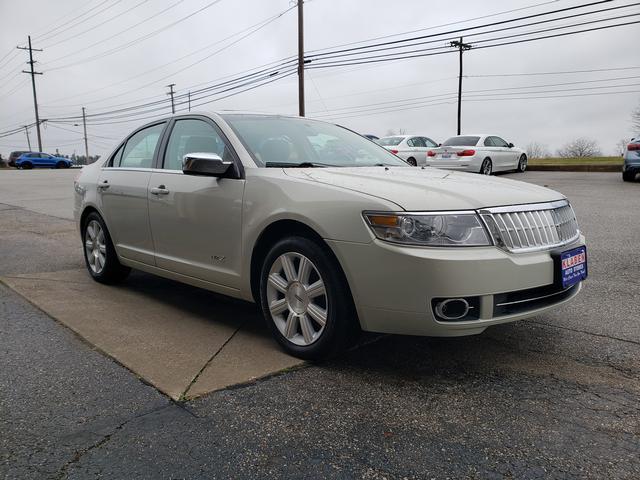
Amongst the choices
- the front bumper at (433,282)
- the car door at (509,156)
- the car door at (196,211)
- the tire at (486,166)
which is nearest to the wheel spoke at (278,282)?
the car door at (196,211)

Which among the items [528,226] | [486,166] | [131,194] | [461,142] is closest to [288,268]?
[528,226]

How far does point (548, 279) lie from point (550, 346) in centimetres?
69

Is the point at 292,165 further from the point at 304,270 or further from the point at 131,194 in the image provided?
the point at 131,194

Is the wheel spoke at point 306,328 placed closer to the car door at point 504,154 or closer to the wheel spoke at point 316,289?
the wheel spoke at point 316,289

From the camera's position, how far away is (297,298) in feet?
10.9

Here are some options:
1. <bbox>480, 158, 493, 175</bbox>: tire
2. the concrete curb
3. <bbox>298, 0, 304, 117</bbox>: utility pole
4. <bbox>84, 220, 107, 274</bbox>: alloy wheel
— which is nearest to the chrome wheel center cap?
<bbox>84, 220, 107, 274</bbox>: alloy wheel

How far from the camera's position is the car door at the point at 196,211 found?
372 centimetres

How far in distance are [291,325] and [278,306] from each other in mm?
156

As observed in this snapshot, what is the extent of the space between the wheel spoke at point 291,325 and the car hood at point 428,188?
32.6 inches

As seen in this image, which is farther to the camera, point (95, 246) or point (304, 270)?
point (95, 246)

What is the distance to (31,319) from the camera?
13.6ft

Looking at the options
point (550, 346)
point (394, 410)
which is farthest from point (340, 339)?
point (550, 346)

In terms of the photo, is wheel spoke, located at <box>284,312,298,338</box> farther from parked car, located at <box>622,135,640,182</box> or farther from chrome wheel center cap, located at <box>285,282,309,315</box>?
parked car, located at <box>622,135,640,182</box>

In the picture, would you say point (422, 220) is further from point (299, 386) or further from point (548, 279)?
point (299, 386)
